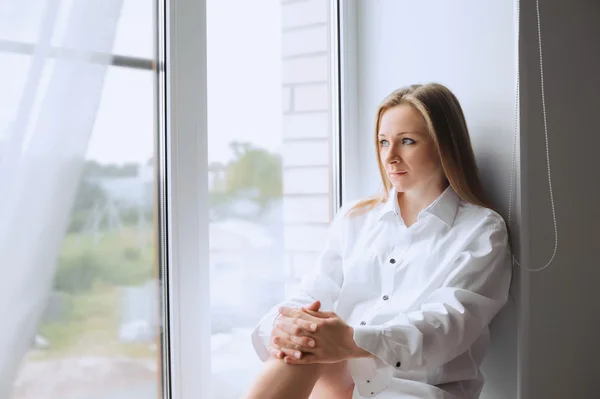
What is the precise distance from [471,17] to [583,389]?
1030mm

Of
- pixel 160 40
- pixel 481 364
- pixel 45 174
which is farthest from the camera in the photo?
pixel 481 364

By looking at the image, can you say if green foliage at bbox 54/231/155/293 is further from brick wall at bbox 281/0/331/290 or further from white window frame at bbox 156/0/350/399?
brick wall at bbox 281/0/331/290

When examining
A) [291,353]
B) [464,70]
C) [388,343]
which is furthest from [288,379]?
[464,70]

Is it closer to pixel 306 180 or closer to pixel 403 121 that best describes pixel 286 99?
pixel 306 180

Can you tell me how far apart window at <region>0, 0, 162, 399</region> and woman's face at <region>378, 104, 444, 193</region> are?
580 mm

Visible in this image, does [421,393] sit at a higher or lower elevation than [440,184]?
lower

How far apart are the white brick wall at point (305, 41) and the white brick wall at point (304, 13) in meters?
A: 0.02

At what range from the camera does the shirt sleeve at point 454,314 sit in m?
1.54

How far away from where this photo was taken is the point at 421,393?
5.51 ft

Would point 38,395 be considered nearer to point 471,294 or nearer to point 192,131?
point 192,131

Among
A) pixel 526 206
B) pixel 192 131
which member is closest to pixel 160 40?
pixel 192 131

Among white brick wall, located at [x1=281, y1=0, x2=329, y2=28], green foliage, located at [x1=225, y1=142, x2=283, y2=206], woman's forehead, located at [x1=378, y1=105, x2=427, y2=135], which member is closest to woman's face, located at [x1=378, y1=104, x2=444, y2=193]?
woman's forehead, located at [x1=378, y1=105, x2=427, y2=135]

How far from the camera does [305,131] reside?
7.17 ft

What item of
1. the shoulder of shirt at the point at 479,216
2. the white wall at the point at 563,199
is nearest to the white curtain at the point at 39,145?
the shoulder of shirt at the point at 479,216
